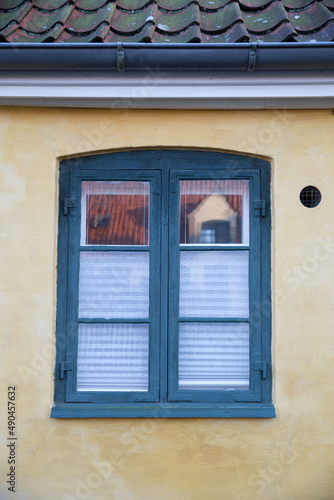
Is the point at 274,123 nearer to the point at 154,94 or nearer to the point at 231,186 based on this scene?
the point at 231,186

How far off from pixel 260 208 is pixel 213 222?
15.6 inches

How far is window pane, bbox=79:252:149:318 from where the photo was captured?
12.9 ft

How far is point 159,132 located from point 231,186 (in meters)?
0.73

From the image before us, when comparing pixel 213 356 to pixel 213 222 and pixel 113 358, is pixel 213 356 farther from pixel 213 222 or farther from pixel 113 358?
pixel 213 222

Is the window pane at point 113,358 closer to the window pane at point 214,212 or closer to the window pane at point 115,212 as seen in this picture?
the window pane at point 115,212

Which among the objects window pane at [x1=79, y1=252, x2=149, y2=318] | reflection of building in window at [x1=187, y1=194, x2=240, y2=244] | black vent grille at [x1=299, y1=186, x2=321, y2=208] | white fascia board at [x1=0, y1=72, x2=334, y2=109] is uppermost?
white fascia board at [x1=0, y1=72, x2=334, y2=109]

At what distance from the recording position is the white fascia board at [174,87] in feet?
11.9

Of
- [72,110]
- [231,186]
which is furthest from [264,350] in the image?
[72,110]

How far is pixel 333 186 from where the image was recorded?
382 centimetres

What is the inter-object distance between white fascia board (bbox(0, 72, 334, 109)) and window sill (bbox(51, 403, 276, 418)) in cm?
238

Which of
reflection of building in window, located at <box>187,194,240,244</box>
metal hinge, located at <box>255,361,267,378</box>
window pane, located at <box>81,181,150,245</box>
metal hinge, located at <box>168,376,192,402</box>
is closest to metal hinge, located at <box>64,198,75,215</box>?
window pane, located at <box>81,181,150,245</box>

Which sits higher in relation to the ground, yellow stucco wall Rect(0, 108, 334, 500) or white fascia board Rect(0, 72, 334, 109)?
white fascia board Rect(0, 72, 334, 109)

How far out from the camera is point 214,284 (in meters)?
3.96

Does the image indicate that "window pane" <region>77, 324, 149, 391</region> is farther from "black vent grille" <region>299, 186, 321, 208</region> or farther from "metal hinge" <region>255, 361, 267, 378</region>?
"black vent grille" <region>299, 186, 321, 208</region>
